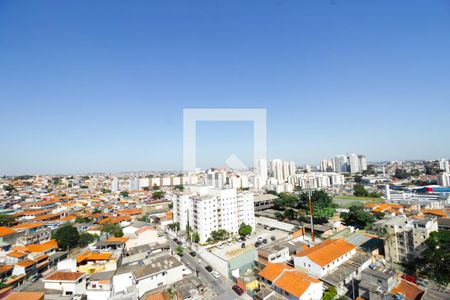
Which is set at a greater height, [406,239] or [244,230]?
[406,239]

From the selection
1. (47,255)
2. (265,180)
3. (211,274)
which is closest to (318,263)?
(211,274)

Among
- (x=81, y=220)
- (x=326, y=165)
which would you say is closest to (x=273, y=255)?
(x=81, y=220)

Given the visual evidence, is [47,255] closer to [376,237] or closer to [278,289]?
[278,289]

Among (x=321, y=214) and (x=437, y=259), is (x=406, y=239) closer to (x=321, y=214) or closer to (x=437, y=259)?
(x=437, y=259)

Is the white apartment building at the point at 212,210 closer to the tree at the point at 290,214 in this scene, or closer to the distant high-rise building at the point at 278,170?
the tree at the point at 290,214

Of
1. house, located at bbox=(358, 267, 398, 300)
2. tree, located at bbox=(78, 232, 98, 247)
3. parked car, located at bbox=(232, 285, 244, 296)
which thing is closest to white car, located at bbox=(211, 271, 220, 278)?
parked car, located at bbox=(232, 285, 244, 296)

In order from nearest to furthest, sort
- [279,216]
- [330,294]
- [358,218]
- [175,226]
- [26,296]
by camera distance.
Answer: [26,296]
[330,294]
[358,218]
[175,226]
[279,216]

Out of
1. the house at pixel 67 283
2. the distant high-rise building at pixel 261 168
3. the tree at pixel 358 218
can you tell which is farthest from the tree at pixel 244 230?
the distant high-rise building at pixel 261 168
